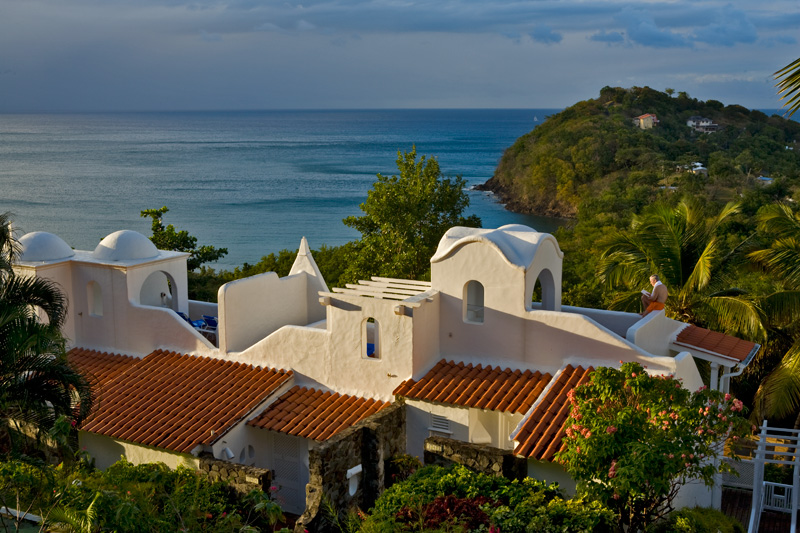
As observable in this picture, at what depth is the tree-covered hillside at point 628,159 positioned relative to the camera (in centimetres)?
6856

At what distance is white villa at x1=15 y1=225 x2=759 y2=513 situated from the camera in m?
17.8

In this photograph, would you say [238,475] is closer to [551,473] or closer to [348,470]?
[348,470]

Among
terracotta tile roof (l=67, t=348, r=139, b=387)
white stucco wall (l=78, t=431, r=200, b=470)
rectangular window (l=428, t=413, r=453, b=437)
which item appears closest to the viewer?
rectangular window (l=428, t=413, r=453, b=437)

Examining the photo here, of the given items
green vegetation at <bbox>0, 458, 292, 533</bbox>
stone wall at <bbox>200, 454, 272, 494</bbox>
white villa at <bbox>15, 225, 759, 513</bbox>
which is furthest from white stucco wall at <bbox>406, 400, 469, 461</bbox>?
green vegetation at <bbox>0, 458, 292, 533</bbox>

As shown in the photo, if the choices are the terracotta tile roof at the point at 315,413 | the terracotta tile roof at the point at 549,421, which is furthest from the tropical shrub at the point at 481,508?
the terracotta tile roof at the point at 315,413

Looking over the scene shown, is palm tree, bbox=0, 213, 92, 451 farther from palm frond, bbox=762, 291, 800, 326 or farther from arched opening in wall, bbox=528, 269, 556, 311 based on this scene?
palm frond, bbox=762, 291, 800, 326

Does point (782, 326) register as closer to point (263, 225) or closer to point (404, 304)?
point (404, 304)

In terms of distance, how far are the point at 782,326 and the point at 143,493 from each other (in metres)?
18.1

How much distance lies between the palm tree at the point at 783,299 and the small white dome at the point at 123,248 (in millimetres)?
16626

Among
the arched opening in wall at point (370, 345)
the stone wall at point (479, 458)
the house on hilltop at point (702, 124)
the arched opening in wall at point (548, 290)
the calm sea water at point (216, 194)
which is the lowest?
the calm sea water at point (216, 194)

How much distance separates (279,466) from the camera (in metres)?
19.4

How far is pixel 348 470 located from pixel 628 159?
7304 centimetres

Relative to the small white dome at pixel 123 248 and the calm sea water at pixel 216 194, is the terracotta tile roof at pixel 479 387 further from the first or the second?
the calm sea water at pixel 216 194

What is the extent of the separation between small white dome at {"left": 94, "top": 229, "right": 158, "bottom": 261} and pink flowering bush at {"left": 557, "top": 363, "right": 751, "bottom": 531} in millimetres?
14135
